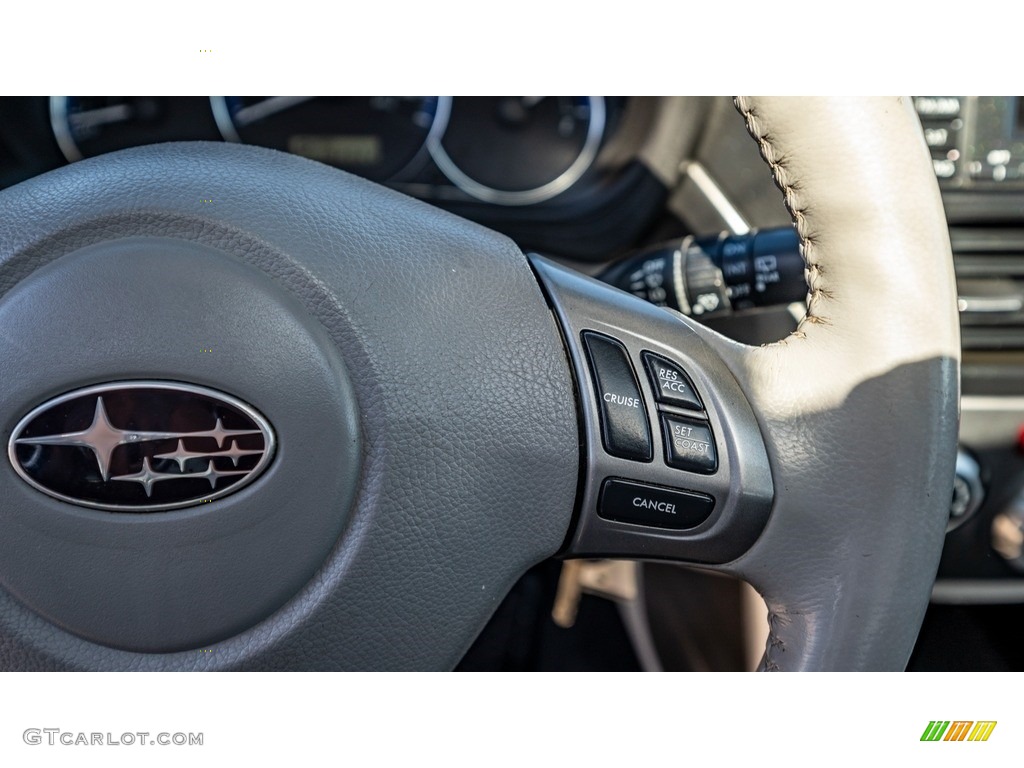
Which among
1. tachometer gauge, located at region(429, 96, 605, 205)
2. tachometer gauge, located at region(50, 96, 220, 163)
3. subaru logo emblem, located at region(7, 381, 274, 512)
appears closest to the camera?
subaru logo emblem, located at region(7, 381, 274, 512)

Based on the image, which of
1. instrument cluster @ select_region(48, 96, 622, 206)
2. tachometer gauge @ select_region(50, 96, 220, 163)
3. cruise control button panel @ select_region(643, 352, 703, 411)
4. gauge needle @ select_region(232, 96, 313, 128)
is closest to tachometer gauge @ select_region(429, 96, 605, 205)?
instrument cluster @ select_region(48, 96, 622, 206)

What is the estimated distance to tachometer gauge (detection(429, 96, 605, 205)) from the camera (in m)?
1.29

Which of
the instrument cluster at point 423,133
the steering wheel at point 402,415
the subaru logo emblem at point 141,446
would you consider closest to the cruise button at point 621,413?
the steering wheel at point 402,415

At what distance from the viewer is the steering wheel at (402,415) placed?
1.90ft

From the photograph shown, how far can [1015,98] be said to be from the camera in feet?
3.49

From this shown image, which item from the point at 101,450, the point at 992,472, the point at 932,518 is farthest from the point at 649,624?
the point at 101,450

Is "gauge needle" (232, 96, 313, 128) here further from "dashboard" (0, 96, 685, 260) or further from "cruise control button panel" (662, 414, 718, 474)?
"cruise control button panel" (662, 414, 718, 474)

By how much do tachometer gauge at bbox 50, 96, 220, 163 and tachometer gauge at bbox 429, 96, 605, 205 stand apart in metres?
0.32

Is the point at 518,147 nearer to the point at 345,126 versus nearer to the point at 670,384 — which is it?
the point at 345,126

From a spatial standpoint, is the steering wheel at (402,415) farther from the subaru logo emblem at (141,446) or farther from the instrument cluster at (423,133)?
the instrument cluster at (423,133)

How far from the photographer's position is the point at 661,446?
2.01ft
